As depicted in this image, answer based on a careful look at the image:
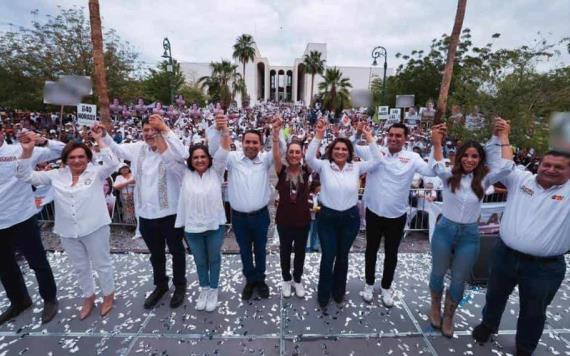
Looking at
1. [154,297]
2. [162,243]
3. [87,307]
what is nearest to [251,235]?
[162,243]

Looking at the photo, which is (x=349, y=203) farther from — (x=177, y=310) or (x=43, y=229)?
(x=43, y=229)

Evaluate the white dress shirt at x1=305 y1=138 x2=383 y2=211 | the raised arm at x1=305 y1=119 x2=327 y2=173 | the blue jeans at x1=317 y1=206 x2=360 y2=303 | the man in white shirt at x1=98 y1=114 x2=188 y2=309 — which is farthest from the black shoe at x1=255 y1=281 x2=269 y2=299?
the raised arm at x1=305 y1=119 x2=327 y2=173

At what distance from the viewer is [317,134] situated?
303cm

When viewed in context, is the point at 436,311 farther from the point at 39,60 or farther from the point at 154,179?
the point at 39,60

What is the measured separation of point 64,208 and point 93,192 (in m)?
0.27

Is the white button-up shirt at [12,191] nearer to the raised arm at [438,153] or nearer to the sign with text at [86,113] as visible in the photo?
the sign with text at [86,113]

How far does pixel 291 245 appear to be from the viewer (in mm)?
3203

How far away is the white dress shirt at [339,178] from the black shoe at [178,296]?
1906 mm

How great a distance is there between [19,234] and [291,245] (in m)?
2.71

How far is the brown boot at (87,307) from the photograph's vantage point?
2984 mm

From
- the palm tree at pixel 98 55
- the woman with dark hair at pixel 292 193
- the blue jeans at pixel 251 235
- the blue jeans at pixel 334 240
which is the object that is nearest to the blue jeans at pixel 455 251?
the blue jeans at pixel 334 240

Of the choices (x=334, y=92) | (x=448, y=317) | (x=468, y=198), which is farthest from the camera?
(x=334, y=92)

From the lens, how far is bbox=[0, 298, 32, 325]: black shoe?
2947mm

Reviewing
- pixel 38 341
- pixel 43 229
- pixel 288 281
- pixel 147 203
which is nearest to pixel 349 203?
pixel 288 281
